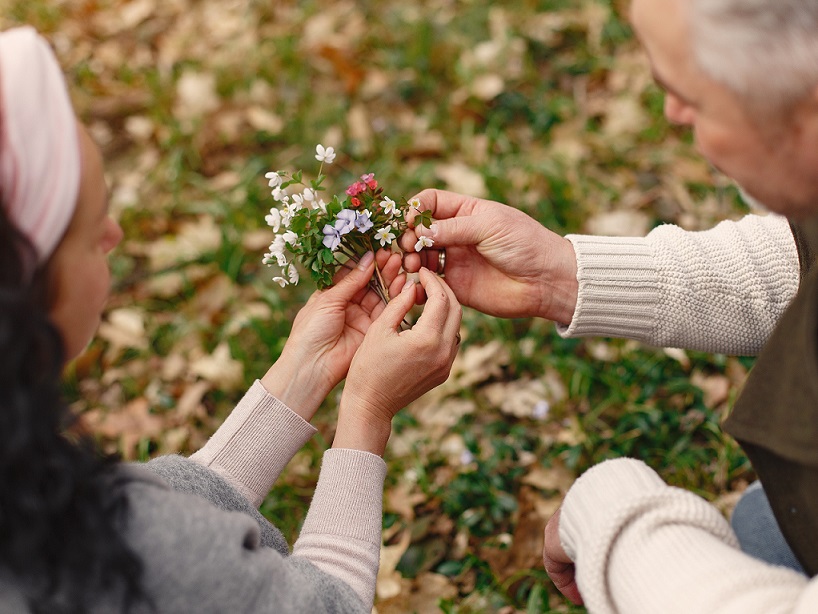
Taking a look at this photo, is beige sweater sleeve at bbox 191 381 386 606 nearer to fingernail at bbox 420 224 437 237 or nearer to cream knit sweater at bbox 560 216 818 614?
cream knit sweater at bbox 560 216 818 614

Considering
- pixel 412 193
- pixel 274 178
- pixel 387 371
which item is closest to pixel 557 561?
pixel 387 371

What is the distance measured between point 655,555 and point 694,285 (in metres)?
0.95

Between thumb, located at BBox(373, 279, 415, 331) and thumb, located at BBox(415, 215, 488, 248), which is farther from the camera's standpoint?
thumb, located at BBox(415, 215, 488, 248)

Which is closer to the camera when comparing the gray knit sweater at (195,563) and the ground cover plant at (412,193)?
the gray knit sweater at (195,563)

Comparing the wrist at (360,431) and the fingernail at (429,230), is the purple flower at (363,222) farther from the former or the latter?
the wrist at (360,431)

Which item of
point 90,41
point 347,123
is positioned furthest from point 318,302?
point 90,41

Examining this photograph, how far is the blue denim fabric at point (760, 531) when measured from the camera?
6.31 feet

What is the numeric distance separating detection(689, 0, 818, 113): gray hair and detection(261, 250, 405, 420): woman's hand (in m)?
1.15

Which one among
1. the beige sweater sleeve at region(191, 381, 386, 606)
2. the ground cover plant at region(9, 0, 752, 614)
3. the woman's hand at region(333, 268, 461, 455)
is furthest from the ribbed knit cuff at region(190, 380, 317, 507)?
the ground cover plant at region(9, 0, 752, 614)

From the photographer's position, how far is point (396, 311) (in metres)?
2.14

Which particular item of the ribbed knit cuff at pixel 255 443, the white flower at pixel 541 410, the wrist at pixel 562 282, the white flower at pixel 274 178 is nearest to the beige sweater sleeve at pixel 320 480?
the ribbed knit cuff at pixel 255 443

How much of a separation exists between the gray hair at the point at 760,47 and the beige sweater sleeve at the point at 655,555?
79 centimetres

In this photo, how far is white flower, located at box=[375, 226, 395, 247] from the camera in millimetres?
2229

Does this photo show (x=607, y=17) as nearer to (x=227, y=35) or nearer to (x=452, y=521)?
(x=227, y=35)
